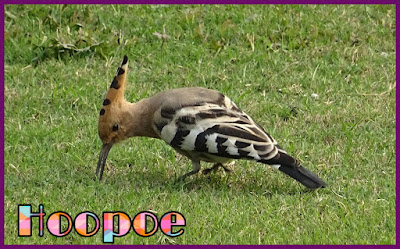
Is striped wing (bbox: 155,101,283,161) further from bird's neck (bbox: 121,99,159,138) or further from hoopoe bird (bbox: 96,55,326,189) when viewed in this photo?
bird's neck (bbox: 121,99,159,138)

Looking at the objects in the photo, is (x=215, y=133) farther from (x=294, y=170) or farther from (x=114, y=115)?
(x=114, y=115)

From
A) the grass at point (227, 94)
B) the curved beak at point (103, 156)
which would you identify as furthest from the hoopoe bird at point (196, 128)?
the grass at point (227, 94)

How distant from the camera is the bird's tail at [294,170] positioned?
5.97 m

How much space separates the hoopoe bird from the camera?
5.97 meters

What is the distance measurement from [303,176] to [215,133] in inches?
25.5

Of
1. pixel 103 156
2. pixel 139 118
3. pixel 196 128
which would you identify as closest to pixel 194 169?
pixel 196 128

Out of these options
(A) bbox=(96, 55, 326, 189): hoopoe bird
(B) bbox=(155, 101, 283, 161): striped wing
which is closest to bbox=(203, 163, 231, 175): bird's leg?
(A) bbox=(96, 55, 326, 189): hoopoe bird

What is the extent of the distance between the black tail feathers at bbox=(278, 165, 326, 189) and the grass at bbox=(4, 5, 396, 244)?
0.07 m

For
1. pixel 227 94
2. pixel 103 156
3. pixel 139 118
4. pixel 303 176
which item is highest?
pixel 139 118

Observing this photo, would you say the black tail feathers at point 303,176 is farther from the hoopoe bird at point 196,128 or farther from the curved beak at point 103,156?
the curved beak at point 103,156

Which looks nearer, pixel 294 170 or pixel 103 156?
pixel 294 170

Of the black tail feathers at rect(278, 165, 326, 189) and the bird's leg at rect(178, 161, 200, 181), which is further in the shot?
the bird's leg at rect(178, 161, 200, 181)

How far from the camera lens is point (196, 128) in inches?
237

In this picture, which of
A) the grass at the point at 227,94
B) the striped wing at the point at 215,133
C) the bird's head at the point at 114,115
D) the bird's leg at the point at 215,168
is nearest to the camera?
the grass at the point at 227,94
